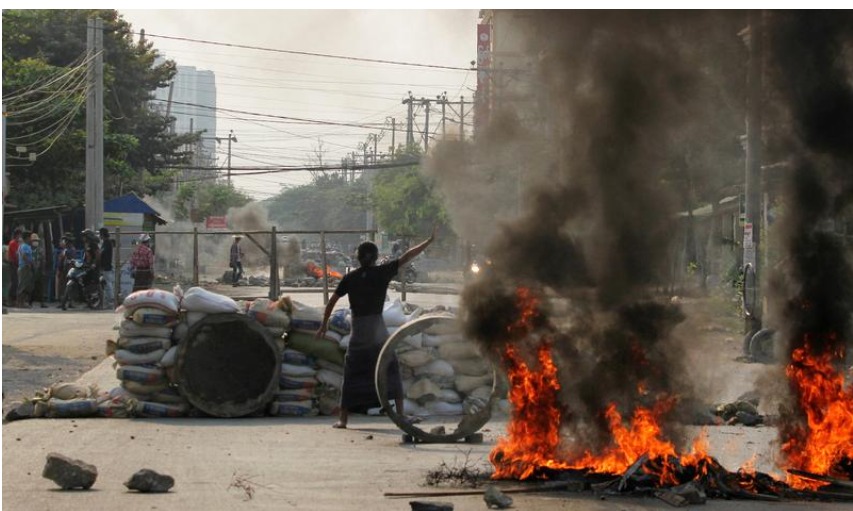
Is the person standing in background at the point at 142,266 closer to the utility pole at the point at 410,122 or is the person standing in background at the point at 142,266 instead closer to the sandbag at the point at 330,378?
the sandbag at the point at 330,378

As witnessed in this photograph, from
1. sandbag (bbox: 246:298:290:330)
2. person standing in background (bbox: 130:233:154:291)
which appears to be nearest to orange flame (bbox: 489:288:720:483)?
sandbag (bbox: 246:298:290:330)

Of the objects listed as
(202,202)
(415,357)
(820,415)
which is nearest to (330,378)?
(415,357)

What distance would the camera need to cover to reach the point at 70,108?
3328 centimetres

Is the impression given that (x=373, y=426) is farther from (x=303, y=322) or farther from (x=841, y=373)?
(x=841, y=373)

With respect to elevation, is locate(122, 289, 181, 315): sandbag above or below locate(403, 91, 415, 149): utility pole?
below

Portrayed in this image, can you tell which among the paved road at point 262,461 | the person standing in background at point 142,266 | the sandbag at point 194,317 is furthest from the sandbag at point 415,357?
the person standing in background at point 142,266

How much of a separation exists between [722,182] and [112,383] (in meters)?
14.2

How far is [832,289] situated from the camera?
7.58 meters

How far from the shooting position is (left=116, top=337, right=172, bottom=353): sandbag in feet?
32.5

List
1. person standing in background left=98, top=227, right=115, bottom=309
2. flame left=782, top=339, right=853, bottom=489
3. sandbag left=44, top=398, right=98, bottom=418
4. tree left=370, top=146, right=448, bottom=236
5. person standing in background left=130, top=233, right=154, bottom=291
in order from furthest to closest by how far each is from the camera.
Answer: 1. tree left=370, top=146, right=448, bottom=236
2. person standing in background left=98, top=227, right=115, bottom=309
3. person standing in background left=130, top=233, right=154, bottom=291
4. sandbag left=44, top=398, right=98, bottom=418
5. flame left=782, top=339, right=853, bottom=489

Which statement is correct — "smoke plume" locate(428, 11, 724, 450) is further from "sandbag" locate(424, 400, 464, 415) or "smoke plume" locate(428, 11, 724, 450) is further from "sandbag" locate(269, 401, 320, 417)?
"sandbag" locate(269, 401, 320, 417)

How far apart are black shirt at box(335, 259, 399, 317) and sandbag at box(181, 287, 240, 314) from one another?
1.12 meters

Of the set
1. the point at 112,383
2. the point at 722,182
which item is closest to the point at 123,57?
the point at 722,182

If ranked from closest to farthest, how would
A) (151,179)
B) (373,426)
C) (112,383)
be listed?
(373,426) → (112,383) → (151,179)
